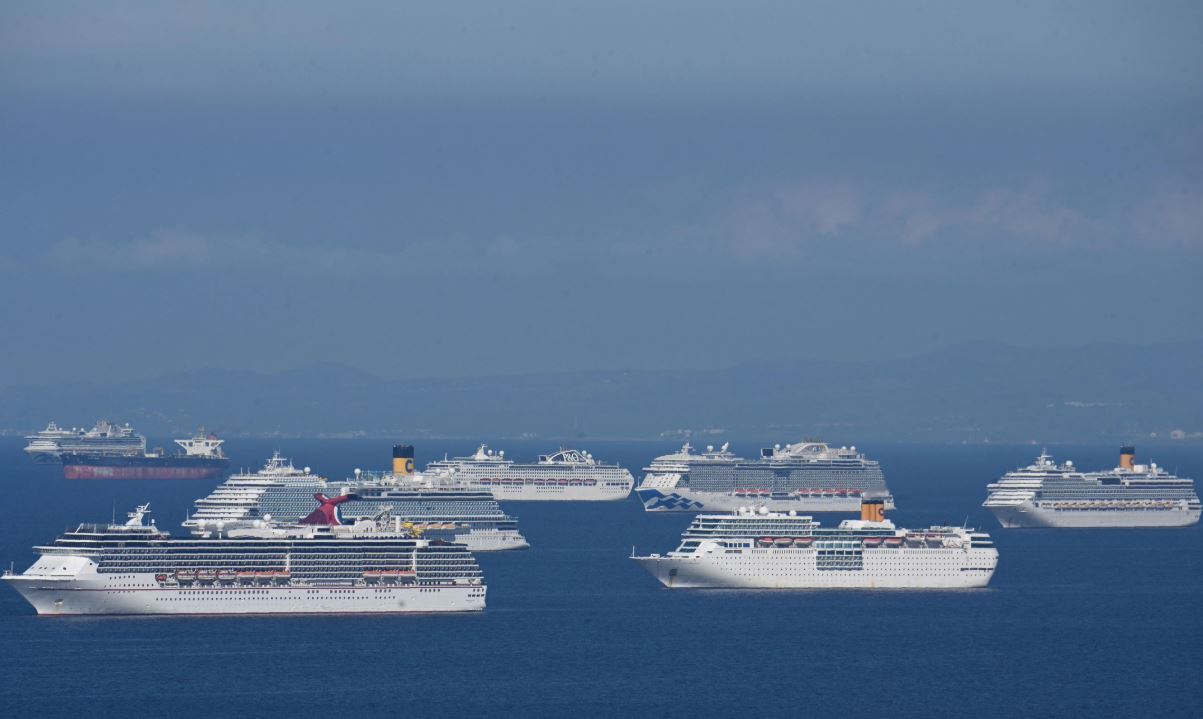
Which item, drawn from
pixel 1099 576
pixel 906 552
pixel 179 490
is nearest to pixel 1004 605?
pixel 906 552

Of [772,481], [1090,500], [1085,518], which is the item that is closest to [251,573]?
[1085,518]

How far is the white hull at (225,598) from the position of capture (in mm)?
72375

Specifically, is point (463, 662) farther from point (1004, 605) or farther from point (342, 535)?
point (1004, 605)

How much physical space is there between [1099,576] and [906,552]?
11.9m

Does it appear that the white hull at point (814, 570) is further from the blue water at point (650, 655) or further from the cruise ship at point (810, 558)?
the blue water at point (650, 655)

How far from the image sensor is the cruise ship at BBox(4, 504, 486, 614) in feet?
238

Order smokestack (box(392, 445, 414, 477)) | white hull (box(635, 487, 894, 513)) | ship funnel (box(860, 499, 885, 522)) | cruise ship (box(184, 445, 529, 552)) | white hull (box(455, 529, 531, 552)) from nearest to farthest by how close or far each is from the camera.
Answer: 1. ship funnel (box(860, 499, 885, 522))
2. white hull (box(455, 529, 531, 552))
3. cruise ship (box(184, 445, 529, 552))
4. smokestack (box(392, 445, 414, 477))
5. white hull (box(635, 487, 894, 513))

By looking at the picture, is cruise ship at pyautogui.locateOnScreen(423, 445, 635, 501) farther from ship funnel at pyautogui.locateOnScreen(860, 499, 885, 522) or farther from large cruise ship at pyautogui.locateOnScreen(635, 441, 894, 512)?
ship funnel at pyautogui.locateOnScreen(860, 499, 885, 522)

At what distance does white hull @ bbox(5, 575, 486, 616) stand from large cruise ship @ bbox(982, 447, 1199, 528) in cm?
6076

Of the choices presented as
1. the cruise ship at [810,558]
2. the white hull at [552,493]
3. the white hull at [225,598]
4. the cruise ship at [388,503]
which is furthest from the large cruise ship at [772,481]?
the white hull at [225,598]

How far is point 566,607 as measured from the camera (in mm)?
79500

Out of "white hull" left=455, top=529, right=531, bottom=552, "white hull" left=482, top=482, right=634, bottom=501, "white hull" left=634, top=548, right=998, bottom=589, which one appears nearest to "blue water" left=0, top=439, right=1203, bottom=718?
"white hull" left=634, top=548, right=998, bottom=589

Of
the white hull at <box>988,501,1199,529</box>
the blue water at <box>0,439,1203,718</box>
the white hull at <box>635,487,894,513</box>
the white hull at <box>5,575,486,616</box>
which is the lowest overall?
the blue water at <box>0,439,1203,718</box>

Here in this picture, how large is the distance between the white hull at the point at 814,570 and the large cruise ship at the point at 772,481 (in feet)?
210
